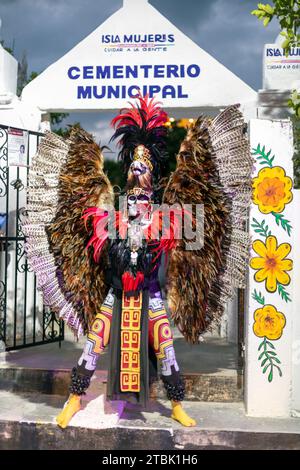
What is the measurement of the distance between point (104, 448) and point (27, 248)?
151 cm

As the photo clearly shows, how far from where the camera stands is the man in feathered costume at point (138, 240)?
11.9 feet

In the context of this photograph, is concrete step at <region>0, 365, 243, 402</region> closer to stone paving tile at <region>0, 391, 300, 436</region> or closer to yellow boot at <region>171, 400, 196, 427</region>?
stone paving tile at <region>0, 391, 300, 436</region>

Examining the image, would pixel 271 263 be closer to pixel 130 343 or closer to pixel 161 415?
pixel 130 343

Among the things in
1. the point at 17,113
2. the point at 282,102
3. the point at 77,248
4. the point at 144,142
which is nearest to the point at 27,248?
the point at 77,248

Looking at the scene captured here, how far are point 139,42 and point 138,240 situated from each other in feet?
9.07

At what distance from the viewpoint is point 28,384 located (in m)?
4.67

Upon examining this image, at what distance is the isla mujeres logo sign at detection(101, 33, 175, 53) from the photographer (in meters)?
5.55

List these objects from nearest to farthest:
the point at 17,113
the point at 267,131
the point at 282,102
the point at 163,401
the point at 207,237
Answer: the point at 207,237 → the point at 267,131 → the point at 163,401 → the point at 282,102 → the point at 17,113

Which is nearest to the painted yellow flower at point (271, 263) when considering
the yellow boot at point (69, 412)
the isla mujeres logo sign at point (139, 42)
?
the yellow boot at point (69, 412)

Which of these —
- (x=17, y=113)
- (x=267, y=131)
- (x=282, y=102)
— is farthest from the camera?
(x=17, y=113)

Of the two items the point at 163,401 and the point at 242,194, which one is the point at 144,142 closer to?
the point at 242,194

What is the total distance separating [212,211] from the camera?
3.60 meters

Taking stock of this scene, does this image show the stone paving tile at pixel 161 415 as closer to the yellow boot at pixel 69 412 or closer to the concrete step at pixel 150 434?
the concrete step at pixel 150 434

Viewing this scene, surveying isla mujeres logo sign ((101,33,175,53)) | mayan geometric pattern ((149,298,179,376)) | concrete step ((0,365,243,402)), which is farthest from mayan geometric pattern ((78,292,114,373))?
isla mujeres logo sign ((101,33,175,53))
